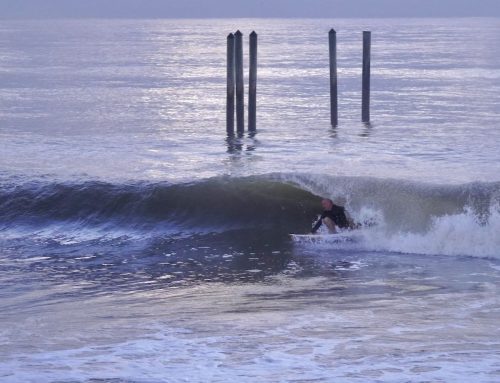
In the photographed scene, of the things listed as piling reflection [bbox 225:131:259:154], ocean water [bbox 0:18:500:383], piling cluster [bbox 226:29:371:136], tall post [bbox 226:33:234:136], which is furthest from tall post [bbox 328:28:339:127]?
tall post [bbox 226:33:234:136]

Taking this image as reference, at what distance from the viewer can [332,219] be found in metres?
16.0

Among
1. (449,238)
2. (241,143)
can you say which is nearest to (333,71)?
(241,143)

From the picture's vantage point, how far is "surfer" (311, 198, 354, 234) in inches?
627

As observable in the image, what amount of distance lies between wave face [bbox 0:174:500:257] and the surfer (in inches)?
14.3

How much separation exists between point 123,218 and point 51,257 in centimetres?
319

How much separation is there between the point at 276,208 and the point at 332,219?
7.20ft

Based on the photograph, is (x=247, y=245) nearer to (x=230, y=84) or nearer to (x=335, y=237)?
(x=335, y=237)

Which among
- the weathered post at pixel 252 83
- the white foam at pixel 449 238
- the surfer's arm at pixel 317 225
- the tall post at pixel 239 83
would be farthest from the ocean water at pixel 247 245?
the weathered post at pixel 252 83

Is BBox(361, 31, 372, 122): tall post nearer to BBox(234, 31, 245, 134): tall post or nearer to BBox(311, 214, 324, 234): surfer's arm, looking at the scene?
BBox(234, 31, 245, 134): tall post

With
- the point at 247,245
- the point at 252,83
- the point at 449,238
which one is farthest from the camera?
the point at 252,83

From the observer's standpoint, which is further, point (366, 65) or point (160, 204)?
point (366, 65)

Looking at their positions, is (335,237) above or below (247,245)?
above

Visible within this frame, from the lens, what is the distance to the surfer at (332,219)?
15.9 m

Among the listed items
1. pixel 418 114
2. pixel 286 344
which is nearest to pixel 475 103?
pixel 418 114
